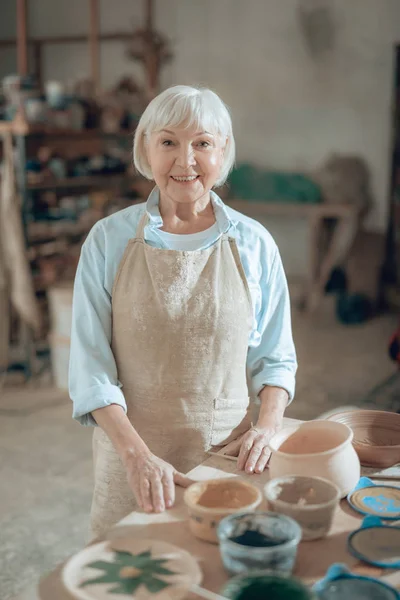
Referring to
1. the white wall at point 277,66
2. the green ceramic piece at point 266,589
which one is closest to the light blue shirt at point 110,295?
the green ceramic piece at point 266,589

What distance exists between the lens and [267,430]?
1627 millimetres

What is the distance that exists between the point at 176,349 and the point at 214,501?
459 millimetres

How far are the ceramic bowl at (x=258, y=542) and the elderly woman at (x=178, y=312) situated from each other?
0.43m

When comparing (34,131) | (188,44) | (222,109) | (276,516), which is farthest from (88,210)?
(276,516)

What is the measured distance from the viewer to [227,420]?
1.75 m

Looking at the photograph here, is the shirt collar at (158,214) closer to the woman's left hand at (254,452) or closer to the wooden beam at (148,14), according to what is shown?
the woman's left hand at (254,452)

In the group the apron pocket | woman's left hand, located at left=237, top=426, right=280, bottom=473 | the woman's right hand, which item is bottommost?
the apron pocket

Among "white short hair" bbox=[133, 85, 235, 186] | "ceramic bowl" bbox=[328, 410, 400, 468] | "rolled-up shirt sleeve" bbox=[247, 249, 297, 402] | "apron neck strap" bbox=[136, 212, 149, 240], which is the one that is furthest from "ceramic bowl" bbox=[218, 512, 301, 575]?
"white short hair" bbox=[133, 85, 235, 186]

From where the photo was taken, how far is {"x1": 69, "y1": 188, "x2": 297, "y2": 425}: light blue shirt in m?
1.62

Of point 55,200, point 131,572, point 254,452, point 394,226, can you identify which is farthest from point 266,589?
point 394,226

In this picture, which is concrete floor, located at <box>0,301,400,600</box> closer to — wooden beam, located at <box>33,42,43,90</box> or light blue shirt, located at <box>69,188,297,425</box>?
light blue shirt, located at <box>69,188,297,425</box>

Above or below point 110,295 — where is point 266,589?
below

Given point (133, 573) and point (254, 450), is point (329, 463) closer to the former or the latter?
point (254, 450)

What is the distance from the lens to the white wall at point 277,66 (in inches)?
266
